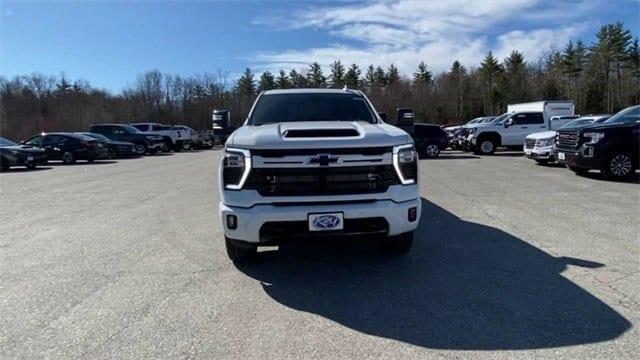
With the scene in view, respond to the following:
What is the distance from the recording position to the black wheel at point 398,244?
547 centimetres

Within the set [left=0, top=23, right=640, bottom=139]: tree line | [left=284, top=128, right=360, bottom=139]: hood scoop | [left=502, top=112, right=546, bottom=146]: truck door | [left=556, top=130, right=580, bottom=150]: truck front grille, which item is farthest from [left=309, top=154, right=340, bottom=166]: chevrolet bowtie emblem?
[left=0, top=23, right=640, bottom=139]: tree line

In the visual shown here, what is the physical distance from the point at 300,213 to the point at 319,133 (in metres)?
0.88

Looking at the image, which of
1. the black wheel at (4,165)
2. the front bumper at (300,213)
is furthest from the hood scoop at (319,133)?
the black wheel at (4,165)

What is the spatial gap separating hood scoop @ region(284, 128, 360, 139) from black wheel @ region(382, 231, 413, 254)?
1341 mm

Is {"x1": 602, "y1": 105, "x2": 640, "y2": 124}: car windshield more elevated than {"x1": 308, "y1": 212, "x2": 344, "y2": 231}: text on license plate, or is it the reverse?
{"x1": 602, "y1": 105, "x2": 640, "y2": 124}: car windshield

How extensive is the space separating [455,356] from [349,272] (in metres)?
1.98

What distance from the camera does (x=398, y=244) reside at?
5.56 meters

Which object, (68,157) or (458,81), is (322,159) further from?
(458,81)

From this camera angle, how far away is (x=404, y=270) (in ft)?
17.0

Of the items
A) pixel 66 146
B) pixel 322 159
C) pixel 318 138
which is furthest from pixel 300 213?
pixel 66 146

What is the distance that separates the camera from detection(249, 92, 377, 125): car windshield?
20.7 ft

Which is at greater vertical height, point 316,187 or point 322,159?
point 322,159

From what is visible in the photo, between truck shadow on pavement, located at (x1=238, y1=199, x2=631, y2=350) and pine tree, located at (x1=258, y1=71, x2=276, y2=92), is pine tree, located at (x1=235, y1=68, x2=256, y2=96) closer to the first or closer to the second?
pine tree, located at (x1=258, y1=71, x2=276, y2=92)

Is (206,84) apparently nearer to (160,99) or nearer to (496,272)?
(160,99)
